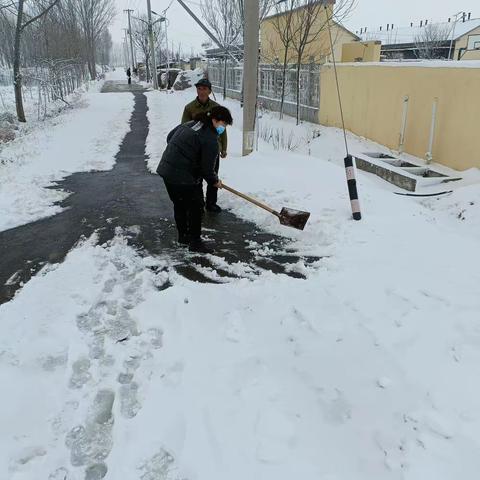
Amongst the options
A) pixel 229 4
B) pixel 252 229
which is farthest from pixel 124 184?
pixel 229 4

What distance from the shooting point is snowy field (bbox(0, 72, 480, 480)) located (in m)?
2.39

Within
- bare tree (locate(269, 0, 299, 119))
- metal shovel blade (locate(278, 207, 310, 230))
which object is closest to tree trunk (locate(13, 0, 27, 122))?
bare tree (locate(269, 0, 299, 119))

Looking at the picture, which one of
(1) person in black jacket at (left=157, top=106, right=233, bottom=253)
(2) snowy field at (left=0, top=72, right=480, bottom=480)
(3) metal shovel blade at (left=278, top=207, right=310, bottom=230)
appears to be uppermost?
(1) person in black jacket at (left=157, top=106, right=233, bottom=253)

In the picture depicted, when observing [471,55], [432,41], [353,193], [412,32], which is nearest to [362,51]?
[471,55]

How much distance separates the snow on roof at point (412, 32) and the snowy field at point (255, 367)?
43.9 m

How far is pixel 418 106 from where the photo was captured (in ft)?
32.5

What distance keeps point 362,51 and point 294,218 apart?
55.0 feet

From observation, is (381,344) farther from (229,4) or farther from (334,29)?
(229,4)

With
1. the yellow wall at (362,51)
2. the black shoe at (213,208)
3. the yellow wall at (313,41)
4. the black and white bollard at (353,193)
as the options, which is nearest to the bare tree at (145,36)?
the yellow wall at (313,41)

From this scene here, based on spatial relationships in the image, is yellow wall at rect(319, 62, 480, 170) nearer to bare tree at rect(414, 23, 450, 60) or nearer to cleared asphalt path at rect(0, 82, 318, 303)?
cleared asphalt path at rect(0, 82, 318, 303)

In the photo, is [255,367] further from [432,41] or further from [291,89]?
[432,41]

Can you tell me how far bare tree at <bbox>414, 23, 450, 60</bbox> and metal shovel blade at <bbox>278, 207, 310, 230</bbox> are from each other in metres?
→ 38.9

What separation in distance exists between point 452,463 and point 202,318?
79.7 inches

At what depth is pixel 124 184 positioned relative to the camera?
818 cm
